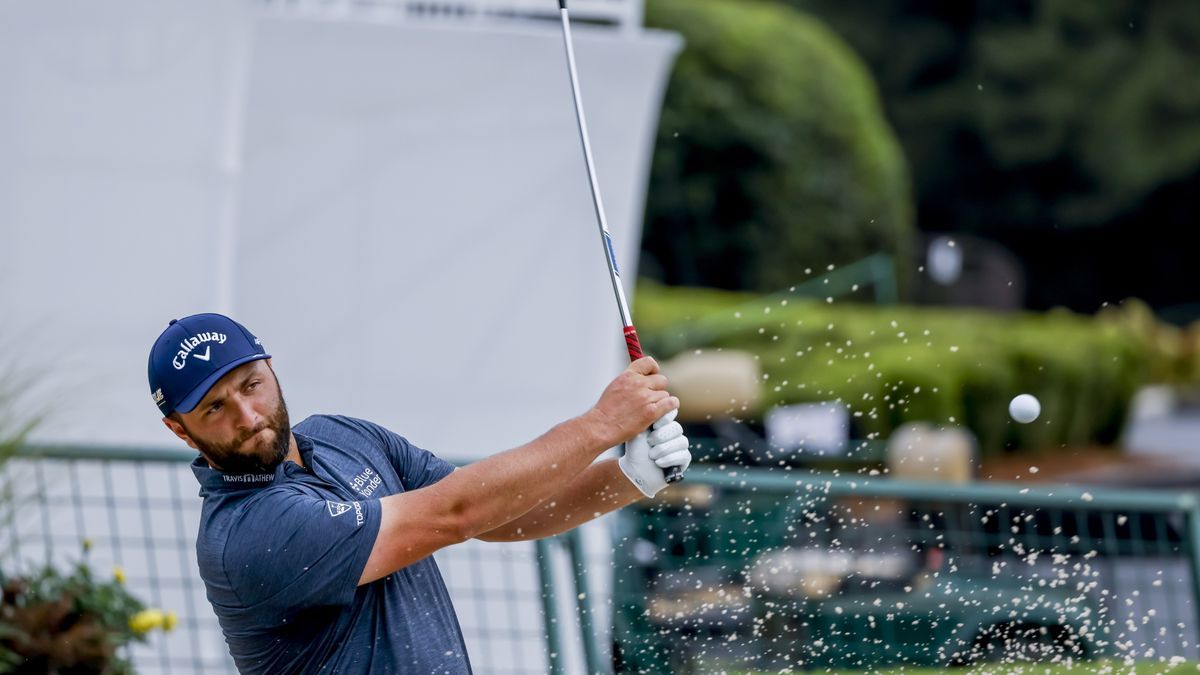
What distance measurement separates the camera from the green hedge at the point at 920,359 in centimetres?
1234

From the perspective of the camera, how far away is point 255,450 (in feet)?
9.09

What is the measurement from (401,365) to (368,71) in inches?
47.7

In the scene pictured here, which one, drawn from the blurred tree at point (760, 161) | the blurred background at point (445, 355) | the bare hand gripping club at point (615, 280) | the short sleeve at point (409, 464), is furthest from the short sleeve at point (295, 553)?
the blurred tree at point (760, 161)

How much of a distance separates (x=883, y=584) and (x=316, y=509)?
146 inches

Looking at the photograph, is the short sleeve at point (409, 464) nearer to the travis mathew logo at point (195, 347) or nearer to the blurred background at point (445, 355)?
the travis mathew logo at point (195, 347)

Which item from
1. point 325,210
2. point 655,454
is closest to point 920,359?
point 325,210

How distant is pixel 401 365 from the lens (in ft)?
21.7

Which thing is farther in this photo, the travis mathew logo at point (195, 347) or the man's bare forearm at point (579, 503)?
the man's bare forearm at point (579, 503)

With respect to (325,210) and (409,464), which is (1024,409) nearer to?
(409,464)

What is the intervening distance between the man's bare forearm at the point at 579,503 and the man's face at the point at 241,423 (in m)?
0.67

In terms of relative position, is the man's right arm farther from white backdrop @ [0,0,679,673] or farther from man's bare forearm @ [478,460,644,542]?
white backdrop @ [0,0,679,673]

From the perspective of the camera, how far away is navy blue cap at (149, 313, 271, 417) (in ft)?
9.01

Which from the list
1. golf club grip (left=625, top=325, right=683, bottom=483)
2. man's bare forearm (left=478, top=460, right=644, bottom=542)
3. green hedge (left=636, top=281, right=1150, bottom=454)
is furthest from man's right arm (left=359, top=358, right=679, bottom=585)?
green hedge (left=636, top=281, right=1150, bottom=454)

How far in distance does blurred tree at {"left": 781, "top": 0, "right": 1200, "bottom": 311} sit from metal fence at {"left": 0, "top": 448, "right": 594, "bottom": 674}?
21.7 metres
